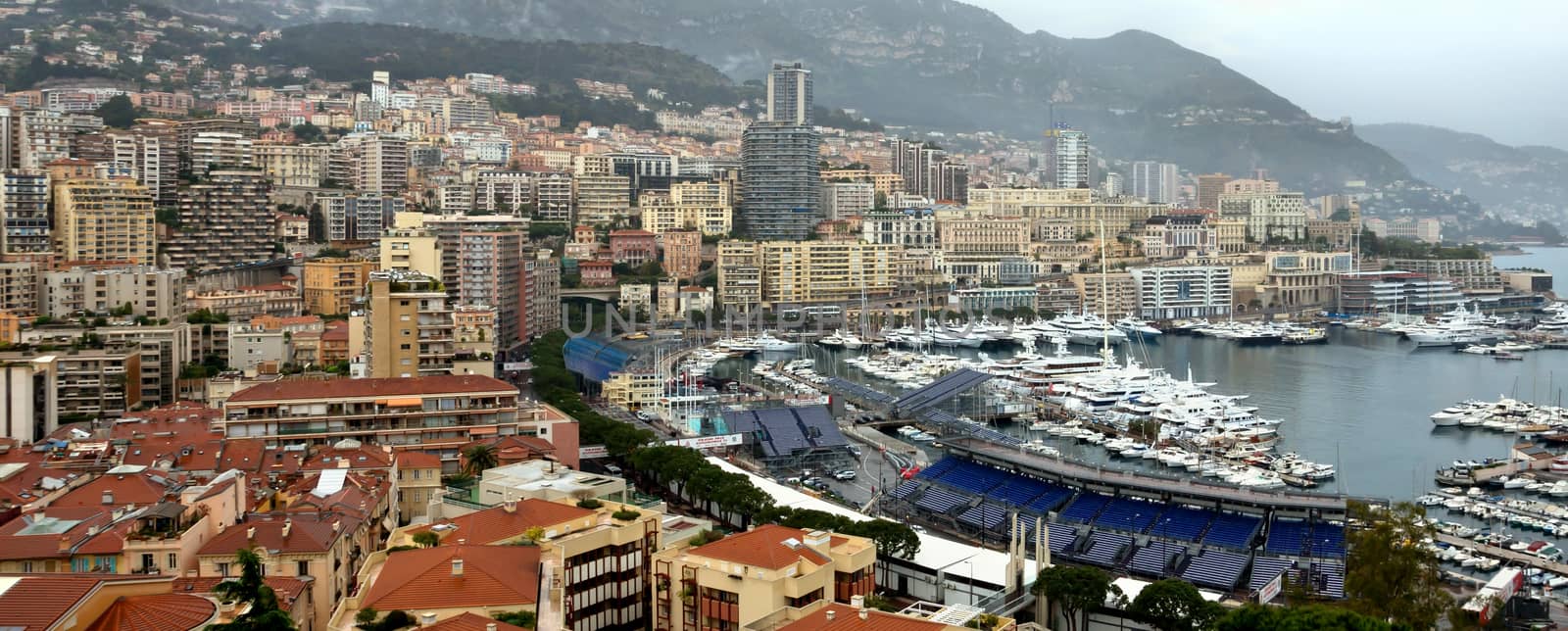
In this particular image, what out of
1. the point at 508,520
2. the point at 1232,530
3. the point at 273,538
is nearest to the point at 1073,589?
the point at 1232,530

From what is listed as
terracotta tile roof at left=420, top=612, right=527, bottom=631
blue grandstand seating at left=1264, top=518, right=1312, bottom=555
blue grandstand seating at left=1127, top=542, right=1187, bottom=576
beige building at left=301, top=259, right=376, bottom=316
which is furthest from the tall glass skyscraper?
terracotta tile roof at left=420, top=612, right=527, bottom=631

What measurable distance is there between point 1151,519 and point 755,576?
8.61 metres

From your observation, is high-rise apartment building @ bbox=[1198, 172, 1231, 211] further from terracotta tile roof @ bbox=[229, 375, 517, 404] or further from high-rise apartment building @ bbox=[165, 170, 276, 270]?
terracotta tile roof @ bbox=[229, 375, 517, 404]

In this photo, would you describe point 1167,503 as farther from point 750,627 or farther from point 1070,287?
point 1070,287

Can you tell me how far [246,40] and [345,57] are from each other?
479cm

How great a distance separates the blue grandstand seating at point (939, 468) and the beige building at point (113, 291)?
17036 mm

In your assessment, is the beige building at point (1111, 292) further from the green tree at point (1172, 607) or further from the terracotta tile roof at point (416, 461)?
the green tree at point (1172, 607)

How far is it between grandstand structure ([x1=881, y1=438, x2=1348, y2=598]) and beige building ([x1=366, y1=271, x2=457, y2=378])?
7.73 metres

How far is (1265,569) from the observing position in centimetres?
1712

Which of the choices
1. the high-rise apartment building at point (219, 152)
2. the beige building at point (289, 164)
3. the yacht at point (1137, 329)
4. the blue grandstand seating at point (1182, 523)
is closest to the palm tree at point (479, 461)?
the blue grandstand seating at point (1182, 523)

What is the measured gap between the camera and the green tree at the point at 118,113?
51.3 meters

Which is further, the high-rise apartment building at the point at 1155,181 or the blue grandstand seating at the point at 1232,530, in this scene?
the high-rise apartment building at the point at 1155,181

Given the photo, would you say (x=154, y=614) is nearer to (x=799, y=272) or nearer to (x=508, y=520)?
(x=508, y=520)

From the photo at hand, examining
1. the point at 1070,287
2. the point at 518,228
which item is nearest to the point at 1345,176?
the point at 1070,287
